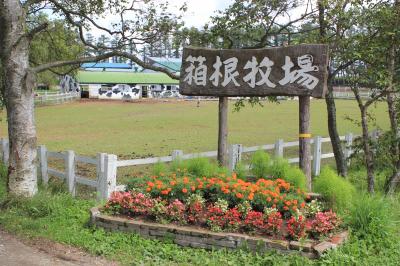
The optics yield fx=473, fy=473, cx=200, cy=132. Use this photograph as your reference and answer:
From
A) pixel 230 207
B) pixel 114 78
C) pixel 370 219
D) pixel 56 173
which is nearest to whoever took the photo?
pixel 370 219

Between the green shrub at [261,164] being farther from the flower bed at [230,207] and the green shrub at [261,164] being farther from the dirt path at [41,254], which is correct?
the dirt path at [41,254]

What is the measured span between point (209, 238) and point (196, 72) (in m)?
3.53

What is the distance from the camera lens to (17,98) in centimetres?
768

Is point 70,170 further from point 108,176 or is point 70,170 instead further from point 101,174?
point 108,176

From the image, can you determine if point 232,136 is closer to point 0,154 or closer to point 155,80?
point 0,154

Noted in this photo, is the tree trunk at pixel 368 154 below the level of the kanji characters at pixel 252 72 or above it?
below

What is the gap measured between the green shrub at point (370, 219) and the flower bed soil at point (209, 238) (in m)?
0.26

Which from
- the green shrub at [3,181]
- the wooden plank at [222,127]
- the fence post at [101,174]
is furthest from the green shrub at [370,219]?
the green shrub at [3,181]

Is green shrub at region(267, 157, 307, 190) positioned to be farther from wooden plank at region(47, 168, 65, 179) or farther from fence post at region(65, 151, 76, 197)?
wooden plank at region(47, 168, 65, 179)

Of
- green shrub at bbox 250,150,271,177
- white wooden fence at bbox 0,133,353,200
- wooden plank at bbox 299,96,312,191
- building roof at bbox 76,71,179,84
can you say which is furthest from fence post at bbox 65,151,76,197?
building roof at bbox 76,71,179,84

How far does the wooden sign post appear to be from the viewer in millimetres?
6871

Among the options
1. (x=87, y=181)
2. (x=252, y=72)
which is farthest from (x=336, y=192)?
(x=87, y=181)

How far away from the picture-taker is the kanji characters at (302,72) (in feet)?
22.5

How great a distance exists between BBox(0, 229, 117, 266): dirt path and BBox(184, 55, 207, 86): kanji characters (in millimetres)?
3660
